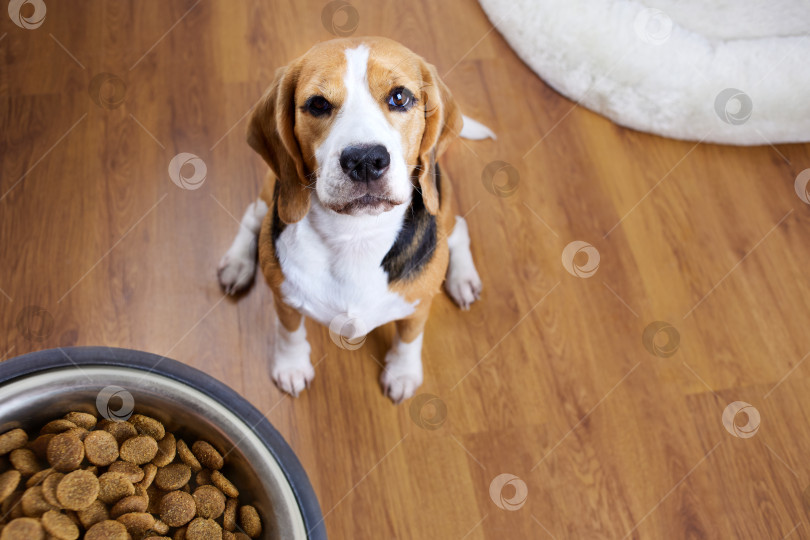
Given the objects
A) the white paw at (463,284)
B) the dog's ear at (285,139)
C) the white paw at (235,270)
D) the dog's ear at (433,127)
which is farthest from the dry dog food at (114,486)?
the white paw at (463,284)

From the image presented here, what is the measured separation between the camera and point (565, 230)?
2850mm

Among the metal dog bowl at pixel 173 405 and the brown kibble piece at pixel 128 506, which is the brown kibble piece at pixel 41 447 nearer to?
the metal dog bowl at pixel 173 405

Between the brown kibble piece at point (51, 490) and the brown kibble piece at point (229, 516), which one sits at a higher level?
the brown kibble piece at point (51, 490)

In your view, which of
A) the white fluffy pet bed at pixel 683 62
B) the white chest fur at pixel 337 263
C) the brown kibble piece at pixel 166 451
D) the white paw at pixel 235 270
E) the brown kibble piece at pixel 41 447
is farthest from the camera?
the white fluffy pet bed at pixel 683 62

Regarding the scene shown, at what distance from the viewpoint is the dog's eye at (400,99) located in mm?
1685

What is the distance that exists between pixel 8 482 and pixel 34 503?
7 centimetres

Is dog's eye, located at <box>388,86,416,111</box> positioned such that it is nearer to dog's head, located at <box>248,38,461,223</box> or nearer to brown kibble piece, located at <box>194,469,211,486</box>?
dog's head, located at <box>248,38,461,223</box>

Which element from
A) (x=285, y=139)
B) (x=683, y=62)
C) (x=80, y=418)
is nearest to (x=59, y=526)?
(x=80, y=418)

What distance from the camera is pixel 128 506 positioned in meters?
1.46

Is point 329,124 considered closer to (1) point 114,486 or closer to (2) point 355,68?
(2) point 355,68

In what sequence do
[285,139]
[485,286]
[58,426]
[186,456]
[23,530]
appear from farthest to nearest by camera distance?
1. [485,286]
2. [285,139]
3. [186,456]
4. [58,426]
5. [23,530]

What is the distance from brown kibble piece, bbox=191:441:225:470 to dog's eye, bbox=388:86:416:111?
954 millimetres

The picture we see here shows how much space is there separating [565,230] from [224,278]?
1.43 metres

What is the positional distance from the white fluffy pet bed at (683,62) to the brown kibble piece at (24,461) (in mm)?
2617
